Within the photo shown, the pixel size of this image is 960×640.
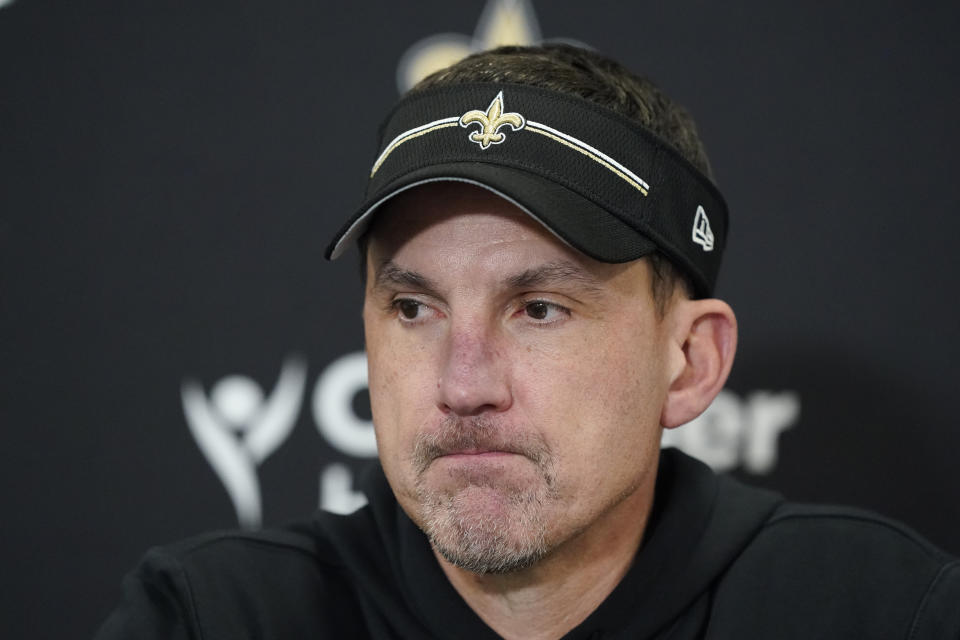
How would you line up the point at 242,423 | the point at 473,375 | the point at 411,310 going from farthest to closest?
1. the point at 242,423
2. the point at 411,310
3. the point at 473,375

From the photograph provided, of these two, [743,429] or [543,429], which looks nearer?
[543,429]

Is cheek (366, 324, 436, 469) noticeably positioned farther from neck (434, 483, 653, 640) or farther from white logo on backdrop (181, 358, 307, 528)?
white logo on backdrop (181, 358, 307, 528)

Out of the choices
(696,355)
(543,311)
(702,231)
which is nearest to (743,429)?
(696,355)

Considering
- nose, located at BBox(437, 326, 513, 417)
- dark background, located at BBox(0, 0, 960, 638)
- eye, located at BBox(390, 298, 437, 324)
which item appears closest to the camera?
nose, located at BBox(437, 326, 513, 417)

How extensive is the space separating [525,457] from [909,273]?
41.4 inches

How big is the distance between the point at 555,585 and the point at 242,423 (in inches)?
30.2

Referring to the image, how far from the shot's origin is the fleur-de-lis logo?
110cm

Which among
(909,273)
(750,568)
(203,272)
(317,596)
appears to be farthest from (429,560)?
(909,273)

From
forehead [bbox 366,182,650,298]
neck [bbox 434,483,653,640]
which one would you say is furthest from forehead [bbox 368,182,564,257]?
neck [bbox 434,483,653,640]

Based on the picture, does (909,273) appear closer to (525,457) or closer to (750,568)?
(750,568)

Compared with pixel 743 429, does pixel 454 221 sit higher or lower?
higher

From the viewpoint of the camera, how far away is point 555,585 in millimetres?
1220

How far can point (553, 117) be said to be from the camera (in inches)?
44.2

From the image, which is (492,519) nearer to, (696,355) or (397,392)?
(397,392)
